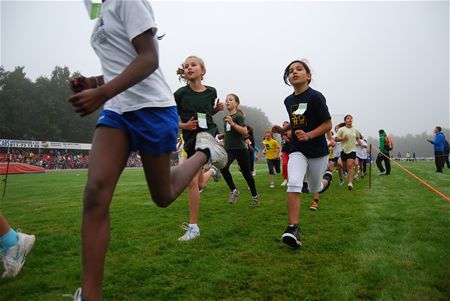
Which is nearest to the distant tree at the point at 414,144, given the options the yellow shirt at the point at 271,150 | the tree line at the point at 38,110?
the tree line at the point at 38,110

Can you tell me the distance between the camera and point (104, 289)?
8.46ft

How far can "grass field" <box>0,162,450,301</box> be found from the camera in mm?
2533

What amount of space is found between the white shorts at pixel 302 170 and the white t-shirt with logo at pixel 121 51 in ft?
7.08

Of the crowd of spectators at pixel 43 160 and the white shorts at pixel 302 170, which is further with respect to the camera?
the crowd of spectators at pixel 43 160

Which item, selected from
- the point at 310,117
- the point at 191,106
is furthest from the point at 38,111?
the point at 310,117

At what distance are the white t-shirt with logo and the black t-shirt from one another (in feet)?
7.57

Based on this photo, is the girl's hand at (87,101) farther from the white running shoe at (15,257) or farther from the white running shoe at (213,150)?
the white running shoe at (15,257)

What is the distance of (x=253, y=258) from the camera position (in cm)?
329

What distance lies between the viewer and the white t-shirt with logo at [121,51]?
2072mm

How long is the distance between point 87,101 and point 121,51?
562 mm

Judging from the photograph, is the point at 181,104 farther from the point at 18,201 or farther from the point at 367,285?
the point at 18,201

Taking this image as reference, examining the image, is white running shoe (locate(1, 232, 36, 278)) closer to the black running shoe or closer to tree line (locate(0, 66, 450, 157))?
the black running shoe

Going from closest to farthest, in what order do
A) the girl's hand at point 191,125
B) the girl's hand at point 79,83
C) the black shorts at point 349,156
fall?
the girl's hand at point 79,83 → the girl's hand at point 191,125 → the black shorts at point 349,156

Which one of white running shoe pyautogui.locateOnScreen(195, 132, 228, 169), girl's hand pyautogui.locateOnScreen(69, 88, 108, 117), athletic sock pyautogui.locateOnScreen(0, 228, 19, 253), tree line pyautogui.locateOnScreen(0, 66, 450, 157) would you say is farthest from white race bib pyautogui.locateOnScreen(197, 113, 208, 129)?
tree line pyautogui.locateOnScreen(0, 66, 450, 157)
